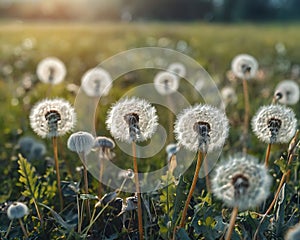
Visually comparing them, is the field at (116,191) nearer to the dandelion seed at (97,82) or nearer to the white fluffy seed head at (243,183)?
the dandelion seed at (97,82)

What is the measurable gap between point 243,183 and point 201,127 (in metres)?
0.36

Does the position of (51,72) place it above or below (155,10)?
below

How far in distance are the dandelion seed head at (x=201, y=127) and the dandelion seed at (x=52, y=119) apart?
463 millimetres

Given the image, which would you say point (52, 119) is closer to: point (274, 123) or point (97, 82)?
point (274, 123)

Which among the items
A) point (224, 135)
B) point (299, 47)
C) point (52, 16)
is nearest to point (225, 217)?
point (224, 135)

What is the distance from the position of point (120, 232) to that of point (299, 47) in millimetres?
8454

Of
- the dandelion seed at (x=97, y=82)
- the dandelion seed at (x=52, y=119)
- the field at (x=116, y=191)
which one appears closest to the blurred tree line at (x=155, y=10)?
the field at (x=116, y=191)

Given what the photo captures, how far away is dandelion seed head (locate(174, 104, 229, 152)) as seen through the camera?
66.6 inches

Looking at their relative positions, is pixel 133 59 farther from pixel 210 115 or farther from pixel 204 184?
pixel 210 115

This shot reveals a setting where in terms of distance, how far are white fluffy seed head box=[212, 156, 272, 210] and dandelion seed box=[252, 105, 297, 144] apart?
1.39ft

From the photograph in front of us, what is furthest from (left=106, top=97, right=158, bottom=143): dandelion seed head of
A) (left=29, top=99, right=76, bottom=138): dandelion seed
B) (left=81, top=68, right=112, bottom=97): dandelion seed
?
(left=81, top=68, right=112, bottom=97): dandelion seed

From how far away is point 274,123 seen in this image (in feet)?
5.94

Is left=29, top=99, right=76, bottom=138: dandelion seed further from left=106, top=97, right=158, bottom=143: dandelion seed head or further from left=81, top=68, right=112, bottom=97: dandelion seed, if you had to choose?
left=81, top=68, right=112, bottom=97: dandelion seed

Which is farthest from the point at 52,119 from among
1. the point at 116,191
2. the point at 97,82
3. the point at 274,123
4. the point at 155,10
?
the point at 155,10
